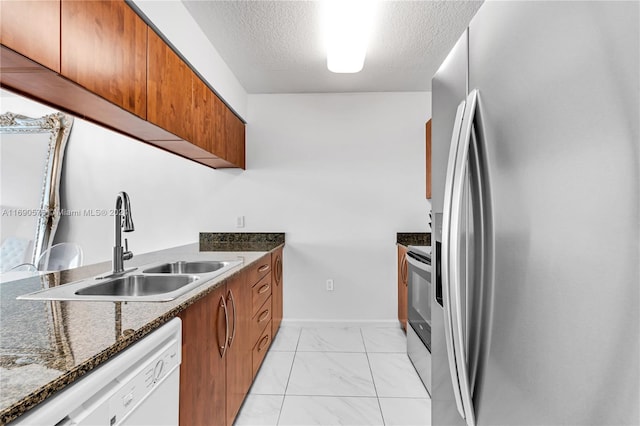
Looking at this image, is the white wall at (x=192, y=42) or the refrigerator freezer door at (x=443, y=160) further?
the white wall at (x=192, y=42)

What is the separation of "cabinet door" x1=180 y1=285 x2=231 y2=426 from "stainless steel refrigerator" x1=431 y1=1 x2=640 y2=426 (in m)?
0.90

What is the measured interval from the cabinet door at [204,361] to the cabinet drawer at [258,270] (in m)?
0.53

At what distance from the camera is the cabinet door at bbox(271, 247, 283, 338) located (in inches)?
119

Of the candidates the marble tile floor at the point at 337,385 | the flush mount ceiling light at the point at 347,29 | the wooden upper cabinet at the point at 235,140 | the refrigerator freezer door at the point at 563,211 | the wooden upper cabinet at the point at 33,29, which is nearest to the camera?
the refrigerator freezer door at the point at 563,211

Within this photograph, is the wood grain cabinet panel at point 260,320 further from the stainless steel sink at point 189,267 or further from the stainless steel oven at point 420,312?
the stainless steel oven at point 420,312

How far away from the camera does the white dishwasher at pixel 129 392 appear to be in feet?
2.06

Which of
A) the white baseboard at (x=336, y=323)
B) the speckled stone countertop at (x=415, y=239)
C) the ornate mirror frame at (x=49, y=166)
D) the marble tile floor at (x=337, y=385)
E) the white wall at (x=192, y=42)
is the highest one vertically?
the white wall at (x=192, y=42)

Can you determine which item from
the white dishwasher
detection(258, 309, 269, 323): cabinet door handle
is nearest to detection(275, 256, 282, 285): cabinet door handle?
detection(258, 309, 269, 323): cabinet door handle

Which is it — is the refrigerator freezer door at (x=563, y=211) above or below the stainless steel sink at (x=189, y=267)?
above

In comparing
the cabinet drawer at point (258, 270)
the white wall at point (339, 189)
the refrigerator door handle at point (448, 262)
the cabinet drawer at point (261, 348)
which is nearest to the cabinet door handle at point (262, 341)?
the cabinet drawer at point (261, 348)

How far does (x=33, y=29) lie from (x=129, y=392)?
1077 mm

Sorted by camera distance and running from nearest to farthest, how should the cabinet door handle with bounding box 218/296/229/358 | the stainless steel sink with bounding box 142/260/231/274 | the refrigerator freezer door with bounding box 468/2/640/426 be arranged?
the refrigerator freezer door with bounding box 468/2/640/426, the cabinet door handle with bounding box 218/296/229/358, the stainless steel sink with bounding box 142/260/231/274

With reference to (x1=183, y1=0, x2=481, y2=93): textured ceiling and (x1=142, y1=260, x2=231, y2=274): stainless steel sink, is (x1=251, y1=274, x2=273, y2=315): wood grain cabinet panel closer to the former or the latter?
(x1=142, y1=260, x2=231, y2=274): stainless steel sink

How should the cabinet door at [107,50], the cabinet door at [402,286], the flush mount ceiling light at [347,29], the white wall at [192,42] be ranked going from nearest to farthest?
the cabinet door at [107,50] → the white wall at [192,42] → the flush mount ceiling light at [347,29] → the cabinet door at [402,286]
